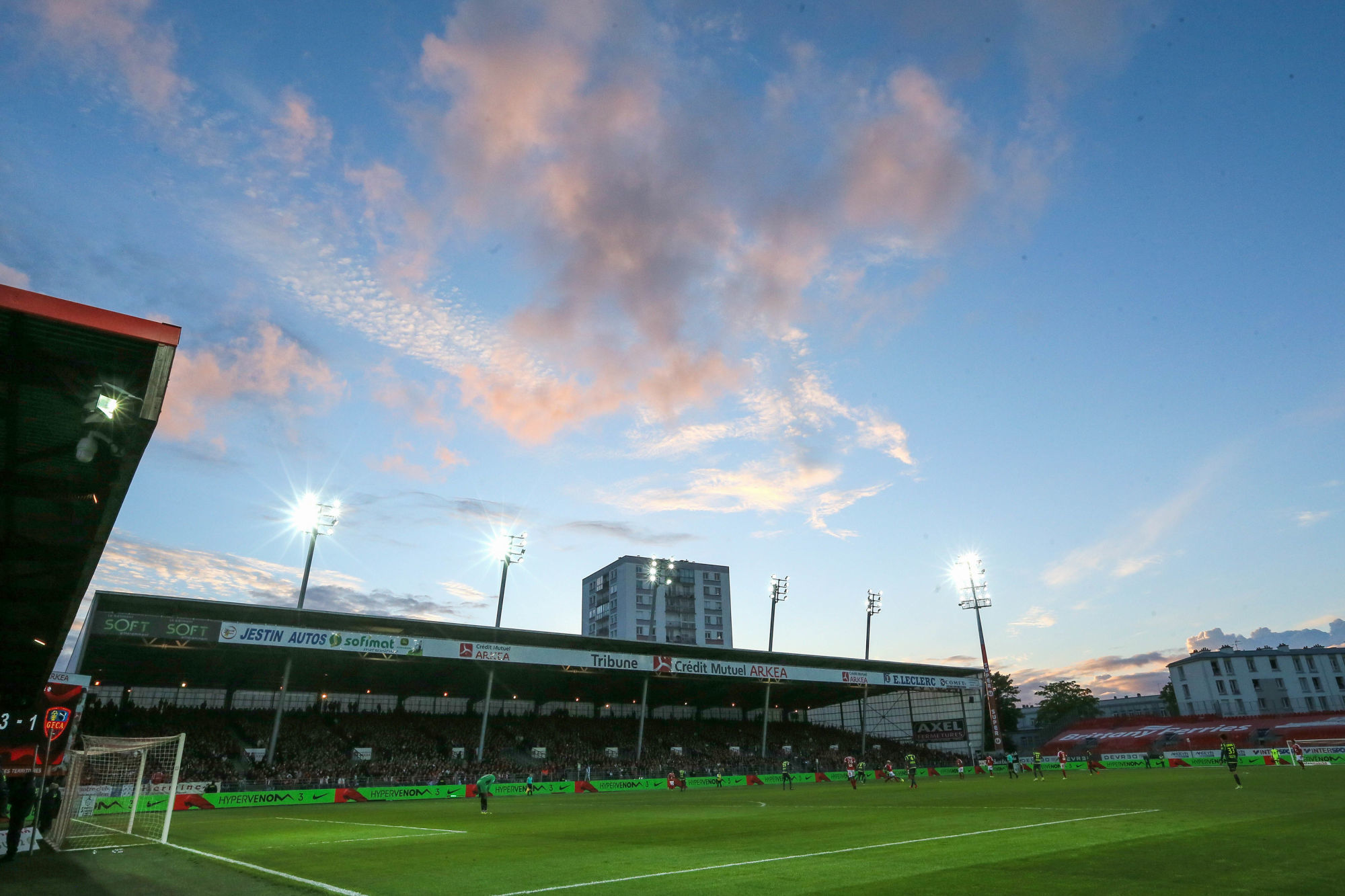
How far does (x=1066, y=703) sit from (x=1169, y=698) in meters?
25.3

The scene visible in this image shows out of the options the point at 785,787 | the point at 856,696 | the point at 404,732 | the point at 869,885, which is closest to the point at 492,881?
the point at 869,885

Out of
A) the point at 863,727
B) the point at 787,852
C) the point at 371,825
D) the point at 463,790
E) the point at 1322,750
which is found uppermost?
the point at 863,727

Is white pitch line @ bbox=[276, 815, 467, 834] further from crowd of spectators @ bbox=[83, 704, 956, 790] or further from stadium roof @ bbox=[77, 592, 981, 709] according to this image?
stadium roof @ bbox=[77, 592, 981, 709]

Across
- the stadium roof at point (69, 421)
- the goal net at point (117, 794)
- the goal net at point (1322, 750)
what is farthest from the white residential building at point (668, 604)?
the stadium roof at point (69, 421)

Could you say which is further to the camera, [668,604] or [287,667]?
[668,604]

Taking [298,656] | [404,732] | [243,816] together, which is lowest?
[243,816]

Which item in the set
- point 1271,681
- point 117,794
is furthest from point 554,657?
point 1271,681

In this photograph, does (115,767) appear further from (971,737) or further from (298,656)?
(971,737)

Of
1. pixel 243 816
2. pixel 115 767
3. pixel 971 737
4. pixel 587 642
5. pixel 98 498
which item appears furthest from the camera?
pixel 971 737

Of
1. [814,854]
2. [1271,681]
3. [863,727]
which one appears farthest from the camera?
[1271,681]

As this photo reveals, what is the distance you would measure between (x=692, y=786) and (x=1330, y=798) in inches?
1510

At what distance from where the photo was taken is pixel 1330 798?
2083cm

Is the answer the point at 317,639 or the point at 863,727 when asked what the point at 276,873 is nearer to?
the point at 317,639

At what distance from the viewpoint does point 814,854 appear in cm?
1404
